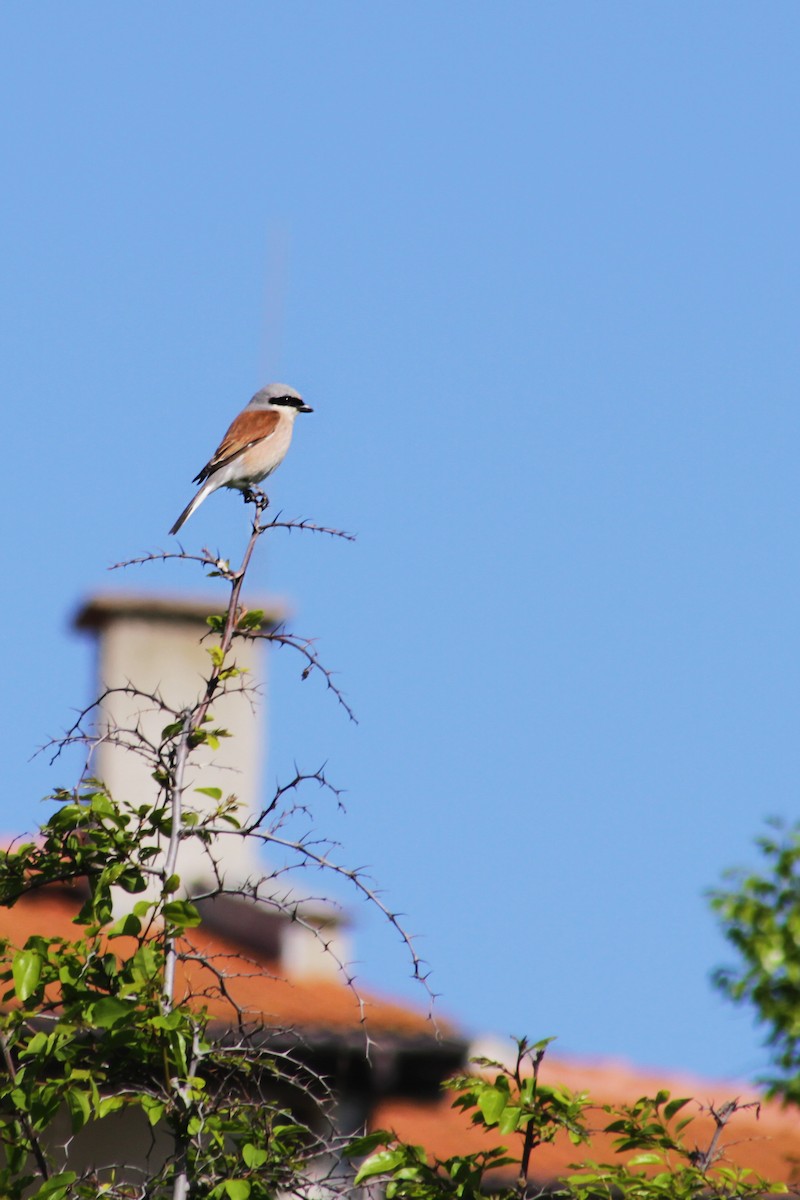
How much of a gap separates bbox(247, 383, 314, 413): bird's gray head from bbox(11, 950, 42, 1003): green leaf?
6526mm

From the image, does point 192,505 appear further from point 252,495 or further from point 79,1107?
point 79,1107

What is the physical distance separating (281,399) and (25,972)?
6870 mm

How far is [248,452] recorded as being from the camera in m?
9.60

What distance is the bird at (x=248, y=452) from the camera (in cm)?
958

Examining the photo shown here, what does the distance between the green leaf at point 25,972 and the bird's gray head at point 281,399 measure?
6526 millimetres

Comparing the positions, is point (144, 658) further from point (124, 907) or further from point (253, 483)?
point (253, 483)

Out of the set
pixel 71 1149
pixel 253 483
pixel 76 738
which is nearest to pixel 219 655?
pixel 76 738

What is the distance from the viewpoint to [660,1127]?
160 inches

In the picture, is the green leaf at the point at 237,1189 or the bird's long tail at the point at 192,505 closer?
the green leaf at the point at 237,1189

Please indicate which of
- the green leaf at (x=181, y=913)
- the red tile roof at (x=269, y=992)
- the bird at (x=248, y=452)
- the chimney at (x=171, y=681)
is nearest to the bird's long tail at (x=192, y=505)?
the bird at (x=248, y=452)

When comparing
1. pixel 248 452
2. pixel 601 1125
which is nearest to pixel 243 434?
pixel 248 452

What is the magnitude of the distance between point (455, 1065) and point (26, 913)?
3218 millimetres

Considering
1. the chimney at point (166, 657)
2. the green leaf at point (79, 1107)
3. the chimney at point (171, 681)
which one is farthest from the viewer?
the chimney at point (166, 657)

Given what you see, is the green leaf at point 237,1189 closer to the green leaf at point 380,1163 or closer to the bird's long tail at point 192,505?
the green leaf at point 380,1163
